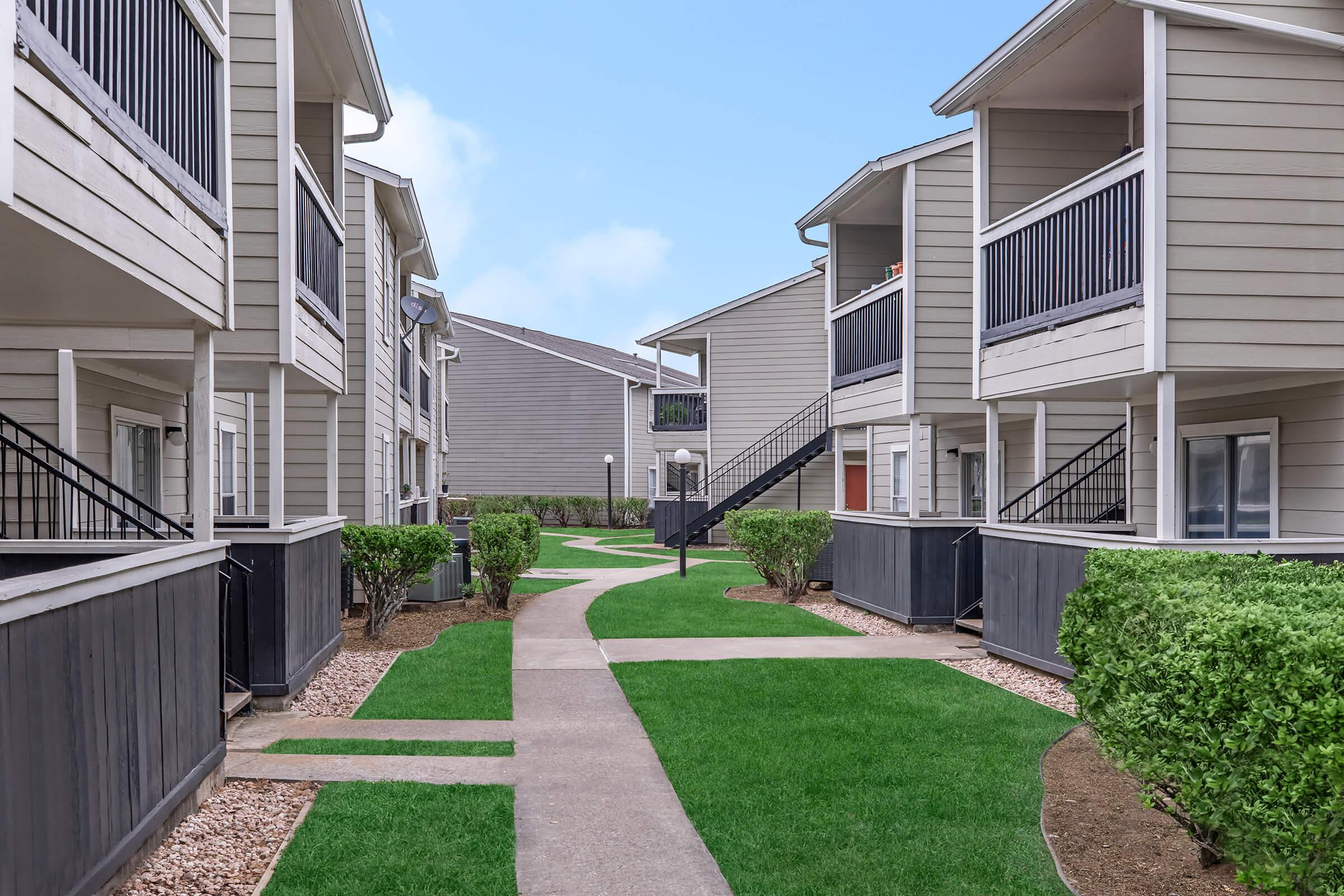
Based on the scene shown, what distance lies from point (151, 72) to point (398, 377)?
44.8 feet

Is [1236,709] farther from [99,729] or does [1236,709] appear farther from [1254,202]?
[1254,202]

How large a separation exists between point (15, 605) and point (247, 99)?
685cm

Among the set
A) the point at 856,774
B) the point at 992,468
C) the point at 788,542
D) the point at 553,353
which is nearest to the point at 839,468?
the point at 788,542

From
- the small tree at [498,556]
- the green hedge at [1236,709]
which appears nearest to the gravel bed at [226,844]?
the green hedge at [1236,709]

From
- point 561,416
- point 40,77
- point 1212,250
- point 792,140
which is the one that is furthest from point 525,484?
point 40,77

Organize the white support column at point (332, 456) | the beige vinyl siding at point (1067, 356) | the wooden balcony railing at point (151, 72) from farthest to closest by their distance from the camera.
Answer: the white support column at point (332, 456) < the beige vinyl siding at point (1067, 356) < the wooden balcony railing at point (151, 72)

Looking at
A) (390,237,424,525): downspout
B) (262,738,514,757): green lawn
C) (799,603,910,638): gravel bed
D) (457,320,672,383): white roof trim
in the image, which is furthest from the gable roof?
(262,738,514,757): green lawn

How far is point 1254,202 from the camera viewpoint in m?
8.98

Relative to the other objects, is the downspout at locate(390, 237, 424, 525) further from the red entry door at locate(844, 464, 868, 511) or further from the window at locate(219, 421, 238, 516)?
the red entry door at locate(844, 464, 868, 511)

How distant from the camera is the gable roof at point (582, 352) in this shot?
1563 inches

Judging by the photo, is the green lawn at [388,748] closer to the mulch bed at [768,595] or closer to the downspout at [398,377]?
the mulch bed at [768,595]

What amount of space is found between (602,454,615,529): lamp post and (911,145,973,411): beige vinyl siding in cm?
2166

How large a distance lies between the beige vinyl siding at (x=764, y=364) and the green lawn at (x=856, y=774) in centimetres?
1994

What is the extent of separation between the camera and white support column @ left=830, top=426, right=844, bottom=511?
1795 centimetres
